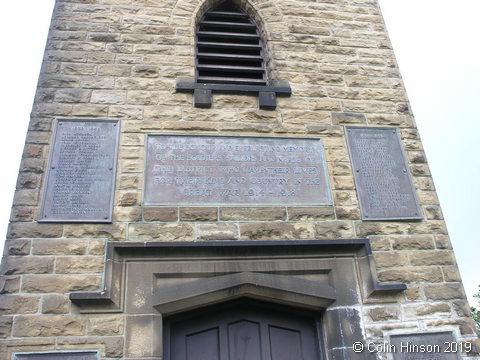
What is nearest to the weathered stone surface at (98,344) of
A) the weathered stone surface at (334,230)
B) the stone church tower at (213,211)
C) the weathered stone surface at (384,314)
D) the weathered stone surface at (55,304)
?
the stone church tower at (213,211)

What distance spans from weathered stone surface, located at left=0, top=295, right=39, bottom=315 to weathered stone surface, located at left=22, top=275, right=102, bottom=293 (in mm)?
74

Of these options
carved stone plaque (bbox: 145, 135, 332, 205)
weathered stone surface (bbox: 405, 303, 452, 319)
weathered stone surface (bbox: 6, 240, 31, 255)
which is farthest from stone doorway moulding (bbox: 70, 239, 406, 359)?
weathered stone surface (bbox: 6, 240, 31, 255)

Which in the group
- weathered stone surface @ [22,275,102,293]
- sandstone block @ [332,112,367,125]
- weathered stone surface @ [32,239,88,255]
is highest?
sandstone block @ [332,112,367,125]

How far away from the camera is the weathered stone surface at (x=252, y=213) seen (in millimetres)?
4098

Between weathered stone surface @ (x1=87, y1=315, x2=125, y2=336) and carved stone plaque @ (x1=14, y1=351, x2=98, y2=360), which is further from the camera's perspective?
weathered stone surface @ (x1=87, y1=315, x2=125, y2=336)

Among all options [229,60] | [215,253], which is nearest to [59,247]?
[215,253]

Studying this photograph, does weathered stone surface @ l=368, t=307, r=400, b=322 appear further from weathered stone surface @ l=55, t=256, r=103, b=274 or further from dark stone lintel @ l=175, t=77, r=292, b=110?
weathered stone surface @ l=55, t=256, r=103, b=274

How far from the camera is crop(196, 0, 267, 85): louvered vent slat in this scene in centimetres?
519

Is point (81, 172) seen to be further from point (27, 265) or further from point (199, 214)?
point (199, 214)

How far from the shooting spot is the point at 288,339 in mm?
4004

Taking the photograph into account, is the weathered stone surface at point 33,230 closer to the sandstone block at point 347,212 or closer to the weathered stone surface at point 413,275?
the sandstone block at point 347,212

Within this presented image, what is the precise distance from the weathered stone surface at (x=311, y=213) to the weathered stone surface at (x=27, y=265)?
2.36m

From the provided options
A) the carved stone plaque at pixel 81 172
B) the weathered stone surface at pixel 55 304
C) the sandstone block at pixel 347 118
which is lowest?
the weathered stone surface at pixel 55 304

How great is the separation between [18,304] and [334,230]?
304 centimetres
